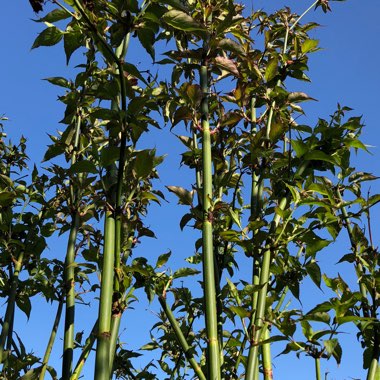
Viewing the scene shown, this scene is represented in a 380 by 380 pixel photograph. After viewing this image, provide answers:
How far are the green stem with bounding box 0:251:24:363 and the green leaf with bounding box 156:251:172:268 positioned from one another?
878mm

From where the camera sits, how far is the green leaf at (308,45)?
1.92 metres

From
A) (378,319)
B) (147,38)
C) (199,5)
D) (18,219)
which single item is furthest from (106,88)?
(18,219)

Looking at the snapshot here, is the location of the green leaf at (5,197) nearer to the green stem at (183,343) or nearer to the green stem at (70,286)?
the green stem at (70,286)

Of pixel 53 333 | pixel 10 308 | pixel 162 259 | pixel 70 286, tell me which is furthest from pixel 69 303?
pixel 162 259

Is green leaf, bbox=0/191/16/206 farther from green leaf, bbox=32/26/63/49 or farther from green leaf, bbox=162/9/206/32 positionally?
green leaf, bbox=162/9/206/32

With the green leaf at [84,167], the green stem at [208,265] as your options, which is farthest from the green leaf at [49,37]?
the green stem at [208,265]

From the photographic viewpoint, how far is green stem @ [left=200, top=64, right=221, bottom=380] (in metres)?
1.37

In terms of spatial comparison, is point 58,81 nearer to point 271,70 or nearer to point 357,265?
point 271,70

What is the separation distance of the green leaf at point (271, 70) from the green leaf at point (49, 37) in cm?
75

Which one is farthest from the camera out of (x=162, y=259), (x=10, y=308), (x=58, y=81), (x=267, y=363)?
(x=10, y=308)

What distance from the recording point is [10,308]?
2.32 meters

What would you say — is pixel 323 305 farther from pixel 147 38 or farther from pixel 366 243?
pixel 147 38

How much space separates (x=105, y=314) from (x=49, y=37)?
0.82 m

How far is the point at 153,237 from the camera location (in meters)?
2.04
